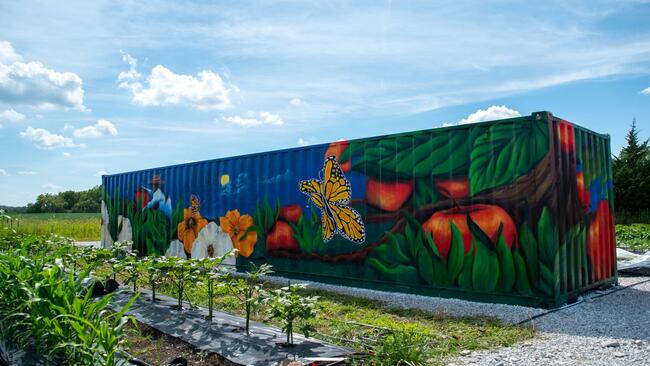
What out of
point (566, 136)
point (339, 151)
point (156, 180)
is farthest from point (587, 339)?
point (156, 180)

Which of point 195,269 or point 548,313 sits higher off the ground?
point 195,269

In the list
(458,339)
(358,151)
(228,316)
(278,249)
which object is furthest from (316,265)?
(458,339)

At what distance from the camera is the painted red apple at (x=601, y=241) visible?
25.0ft

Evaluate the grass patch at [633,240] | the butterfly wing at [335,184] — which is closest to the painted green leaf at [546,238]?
the butterfly wing at [335,184]

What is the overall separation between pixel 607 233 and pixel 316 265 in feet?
16.2

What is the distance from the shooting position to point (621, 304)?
667 centimetres

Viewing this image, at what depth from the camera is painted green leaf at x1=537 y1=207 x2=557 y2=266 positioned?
6.25 metres

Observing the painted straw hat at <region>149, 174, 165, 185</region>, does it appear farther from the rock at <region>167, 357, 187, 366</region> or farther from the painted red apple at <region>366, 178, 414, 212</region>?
the rock at <region>167, 357, 187, 366</region>

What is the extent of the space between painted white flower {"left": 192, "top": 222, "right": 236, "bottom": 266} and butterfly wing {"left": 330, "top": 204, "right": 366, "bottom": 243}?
3038 millimetres

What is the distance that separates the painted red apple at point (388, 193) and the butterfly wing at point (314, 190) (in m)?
0.99

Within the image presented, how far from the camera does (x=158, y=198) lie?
496 inches

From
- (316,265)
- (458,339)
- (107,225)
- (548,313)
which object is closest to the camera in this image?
(458,339)

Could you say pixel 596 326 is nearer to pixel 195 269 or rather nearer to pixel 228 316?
pixel 228 316

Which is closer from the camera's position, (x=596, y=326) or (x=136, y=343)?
(x=136, y=343)
